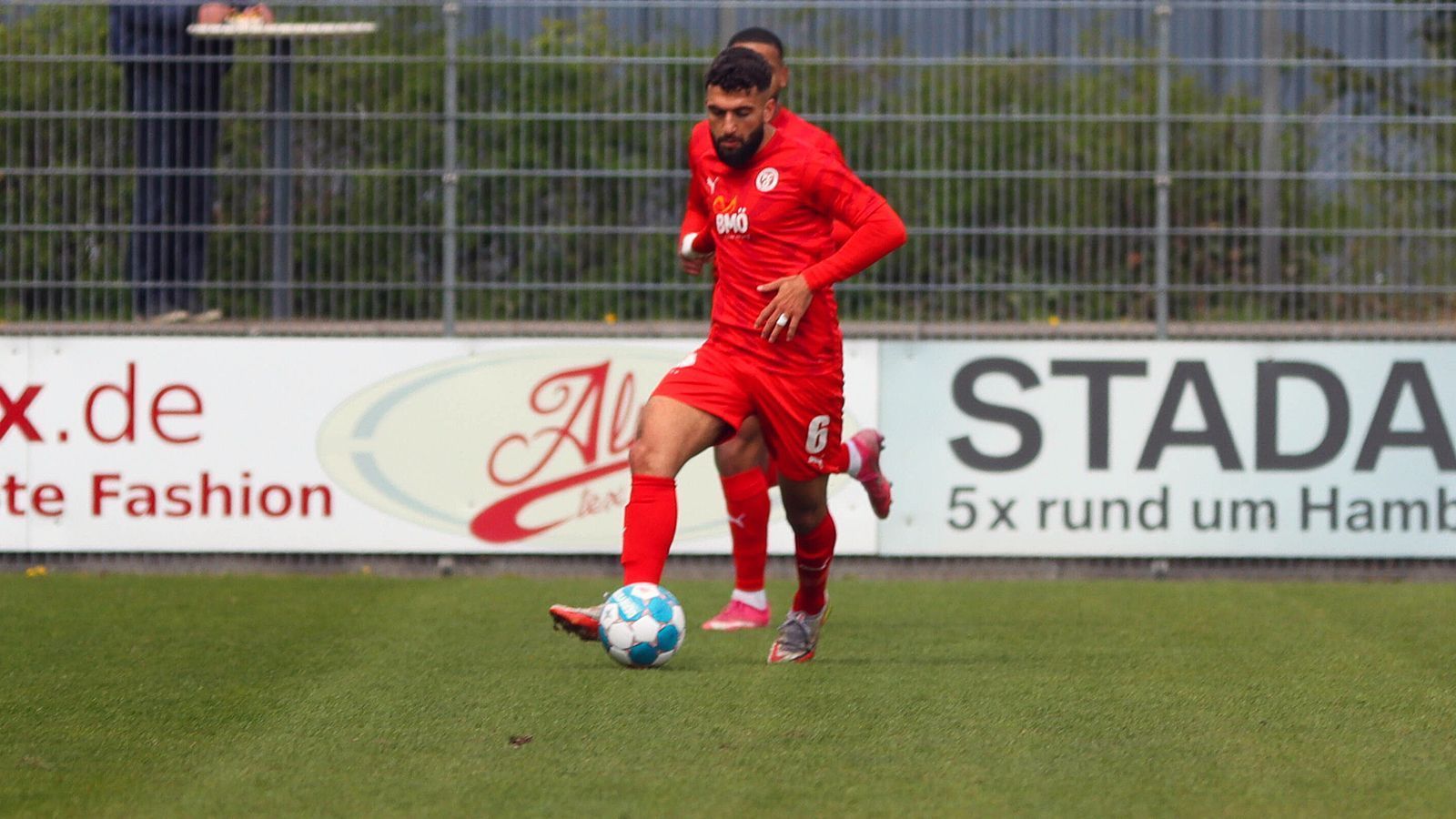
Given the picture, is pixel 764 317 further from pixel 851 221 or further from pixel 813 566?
pixel 813 566

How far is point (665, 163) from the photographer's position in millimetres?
9703

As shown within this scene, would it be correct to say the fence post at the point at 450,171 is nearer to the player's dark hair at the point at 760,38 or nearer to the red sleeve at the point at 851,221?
the player's dark hair at the point at 760,38

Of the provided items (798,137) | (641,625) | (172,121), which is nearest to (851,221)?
(798,137)

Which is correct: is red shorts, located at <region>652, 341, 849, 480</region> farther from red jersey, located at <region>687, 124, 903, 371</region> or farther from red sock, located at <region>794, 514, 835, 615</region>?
red sock, located at <region>794, 514, 835, 615</region>

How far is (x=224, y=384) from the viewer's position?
9.46 metres

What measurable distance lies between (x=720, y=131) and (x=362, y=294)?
A: 416 centimetres

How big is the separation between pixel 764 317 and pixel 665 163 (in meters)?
4.07

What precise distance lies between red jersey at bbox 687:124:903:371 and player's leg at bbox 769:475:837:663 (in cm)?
46

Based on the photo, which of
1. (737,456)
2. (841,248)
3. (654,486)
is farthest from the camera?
(737,456)

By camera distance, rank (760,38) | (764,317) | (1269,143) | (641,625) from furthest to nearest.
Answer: (1269,143) → (760,38) → (764,317) → (641,625)

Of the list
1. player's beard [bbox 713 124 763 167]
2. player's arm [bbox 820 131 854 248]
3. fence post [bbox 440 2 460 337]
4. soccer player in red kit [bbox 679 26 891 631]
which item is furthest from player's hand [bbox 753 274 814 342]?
fence post [bbox 440 2 460 337]

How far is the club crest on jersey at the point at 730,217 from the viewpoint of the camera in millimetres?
6059

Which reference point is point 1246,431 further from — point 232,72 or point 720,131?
point 232,72

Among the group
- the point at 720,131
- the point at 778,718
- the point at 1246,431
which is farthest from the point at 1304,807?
the point at 1246,431
